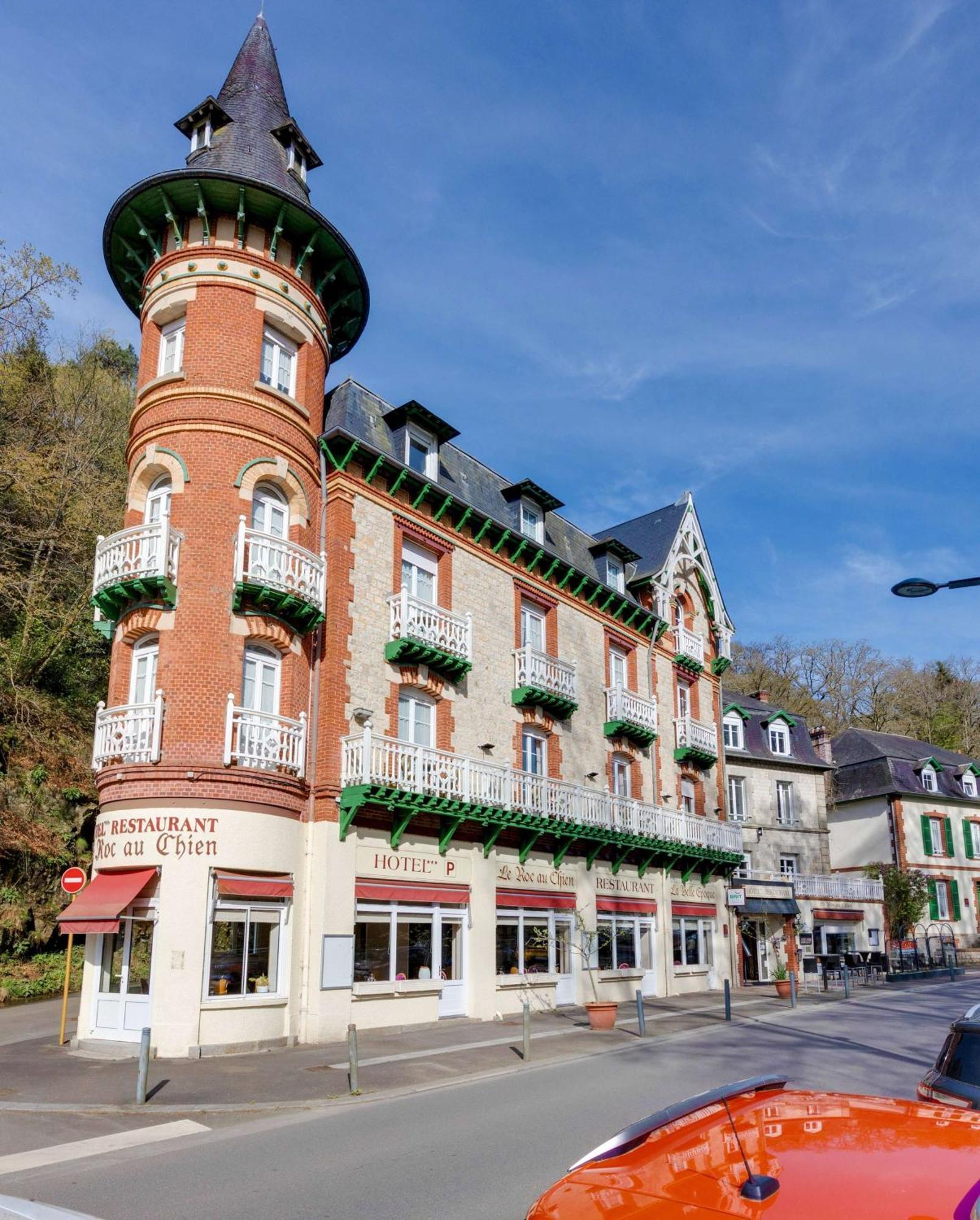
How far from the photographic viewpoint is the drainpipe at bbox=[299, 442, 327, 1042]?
17.2 meters

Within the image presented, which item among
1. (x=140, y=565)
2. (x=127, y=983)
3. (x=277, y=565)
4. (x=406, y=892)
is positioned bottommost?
(x=127, y=983)

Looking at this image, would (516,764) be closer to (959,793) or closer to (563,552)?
(563,552)

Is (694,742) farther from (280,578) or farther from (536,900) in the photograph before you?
(280,578)

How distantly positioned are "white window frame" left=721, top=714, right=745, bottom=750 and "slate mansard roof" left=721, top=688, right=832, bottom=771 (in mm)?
183

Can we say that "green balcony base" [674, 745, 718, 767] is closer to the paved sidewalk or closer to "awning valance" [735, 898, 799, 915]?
"awning valance" [735, 898, 799, 915]

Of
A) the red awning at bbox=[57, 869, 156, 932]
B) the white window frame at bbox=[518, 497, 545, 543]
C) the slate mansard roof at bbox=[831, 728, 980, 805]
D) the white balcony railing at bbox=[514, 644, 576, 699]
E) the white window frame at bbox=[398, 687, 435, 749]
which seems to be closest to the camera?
the red awning at bbox=[57, 869, 156, 932]

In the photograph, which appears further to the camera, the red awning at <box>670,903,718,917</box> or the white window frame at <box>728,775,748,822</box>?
the white window frame at <box>728,775,748,822</box>

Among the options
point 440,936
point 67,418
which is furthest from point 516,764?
point 67,418

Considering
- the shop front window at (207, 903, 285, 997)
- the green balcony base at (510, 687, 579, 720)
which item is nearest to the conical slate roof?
the green balcony base at (510, 687, 579, 720)

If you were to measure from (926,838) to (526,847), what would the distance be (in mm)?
29405

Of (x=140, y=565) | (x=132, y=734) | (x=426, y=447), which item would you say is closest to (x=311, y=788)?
(x=132, y=734)

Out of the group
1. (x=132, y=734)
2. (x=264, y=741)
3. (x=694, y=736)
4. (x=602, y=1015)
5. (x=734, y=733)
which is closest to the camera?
(x=132, y=734)

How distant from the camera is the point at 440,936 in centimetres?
2011

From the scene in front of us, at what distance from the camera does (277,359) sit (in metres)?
20.0
